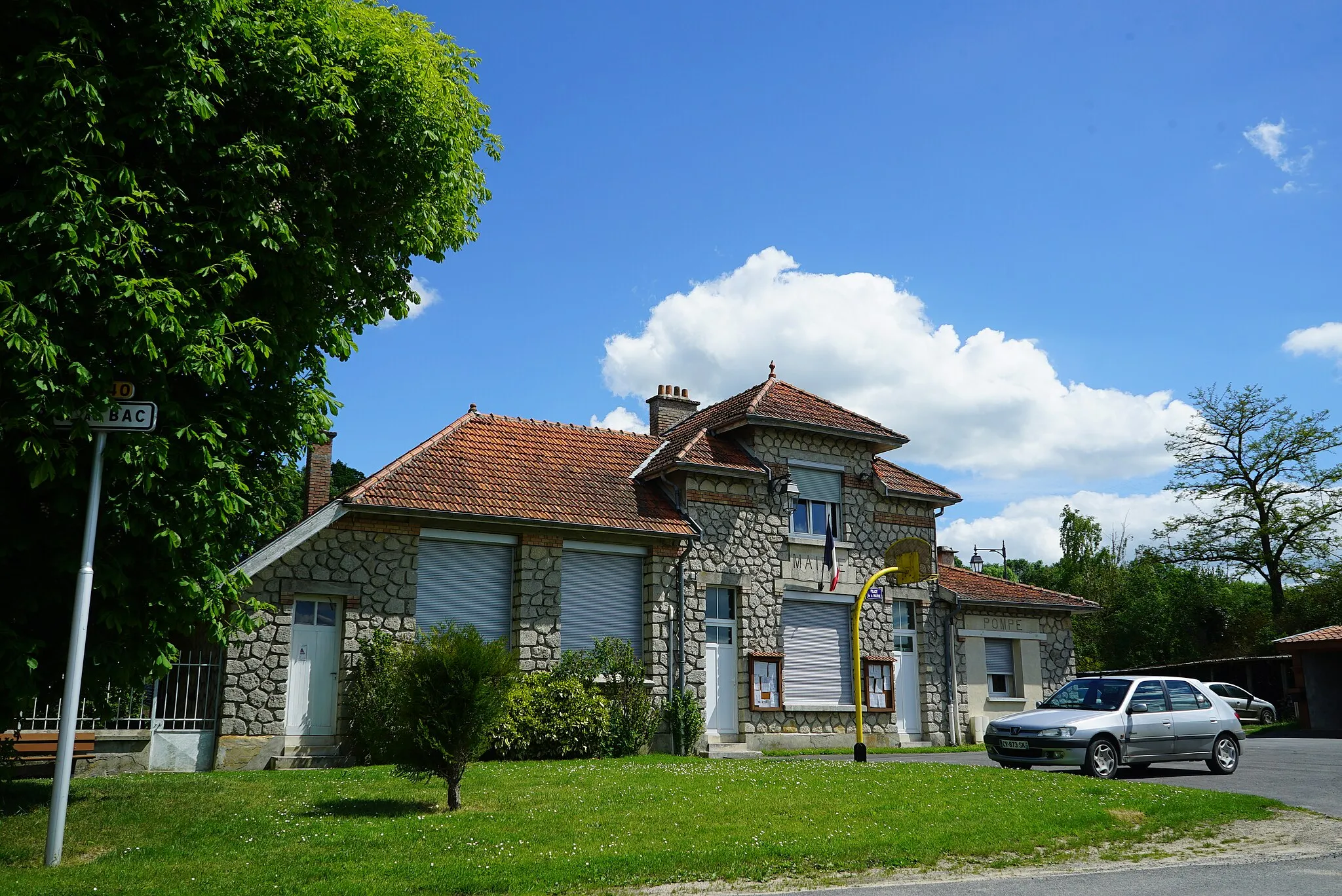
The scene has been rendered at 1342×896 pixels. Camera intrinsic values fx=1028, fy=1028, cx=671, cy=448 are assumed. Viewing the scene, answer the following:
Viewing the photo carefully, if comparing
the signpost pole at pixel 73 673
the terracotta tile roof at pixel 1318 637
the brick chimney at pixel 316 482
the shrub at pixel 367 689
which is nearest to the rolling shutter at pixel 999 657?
the terracotta tile roof at pixel 1318 637

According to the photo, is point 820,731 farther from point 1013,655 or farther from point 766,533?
point 1013,655

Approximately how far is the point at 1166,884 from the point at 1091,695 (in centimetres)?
795

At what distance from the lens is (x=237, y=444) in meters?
9.86

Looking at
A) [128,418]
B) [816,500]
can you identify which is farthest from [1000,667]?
[128,418]

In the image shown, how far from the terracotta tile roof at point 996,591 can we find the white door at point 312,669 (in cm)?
1453

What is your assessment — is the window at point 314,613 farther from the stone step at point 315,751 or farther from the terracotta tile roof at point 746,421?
the terracotta tile roof at point 746,421

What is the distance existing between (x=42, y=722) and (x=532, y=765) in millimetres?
7289

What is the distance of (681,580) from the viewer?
68.5 ft

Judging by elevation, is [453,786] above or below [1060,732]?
below

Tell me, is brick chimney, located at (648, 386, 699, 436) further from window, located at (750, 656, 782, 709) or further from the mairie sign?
the mairie sign

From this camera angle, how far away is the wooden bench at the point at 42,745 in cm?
1330

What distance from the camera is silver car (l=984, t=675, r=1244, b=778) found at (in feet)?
48.8

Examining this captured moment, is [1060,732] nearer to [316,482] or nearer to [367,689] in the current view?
[367,689]

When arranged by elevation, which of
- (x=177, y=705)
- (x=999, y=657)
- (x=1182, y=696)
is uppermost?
(x=999, y=657)
